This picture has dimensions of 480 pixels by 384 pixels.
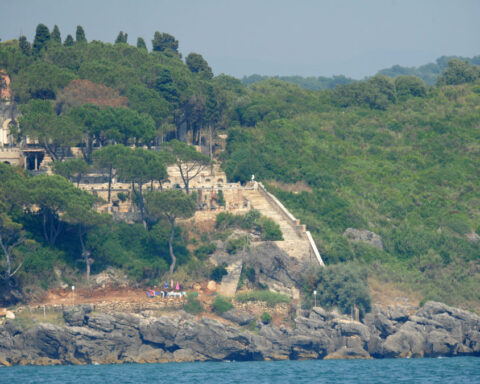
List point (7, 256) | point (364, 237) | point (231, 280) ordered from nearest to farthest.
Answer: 1. point (7, 256)
2. point (231, 280)
3. point (364, 237)

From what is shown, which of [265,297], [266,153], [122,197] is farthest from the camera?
[266,153]

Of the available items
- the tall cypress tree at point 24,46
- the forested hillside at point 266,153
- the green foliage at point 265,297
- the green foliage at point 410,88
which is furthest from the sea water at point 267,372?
the green foliage at point 410,88

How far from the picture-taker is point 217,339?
73438 mm

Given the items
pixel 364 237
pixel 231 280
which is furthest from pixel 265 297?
pixel 364 237

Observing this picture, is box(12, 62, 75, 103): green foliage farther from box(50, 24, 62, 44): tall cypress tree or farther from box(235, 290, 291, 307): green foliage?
box(235, 290, 291, 307): green foliage

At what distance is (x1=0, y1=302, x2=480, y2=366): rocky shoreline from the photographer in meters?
72.2

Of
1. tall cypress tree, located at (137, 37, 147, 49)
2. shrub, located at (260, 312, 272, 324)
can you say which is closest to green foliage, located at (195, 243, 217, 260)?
shrub, located at (260, 312, 272, 324)

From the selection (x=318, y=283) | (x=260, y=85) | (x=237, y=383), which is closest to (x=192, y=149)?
(x=318, y=283)

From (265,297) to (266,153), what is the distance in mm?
20513

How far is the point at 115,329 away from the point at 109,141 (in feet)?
82.8

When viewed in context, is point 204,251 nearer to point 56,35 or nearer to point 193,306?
point 193,306

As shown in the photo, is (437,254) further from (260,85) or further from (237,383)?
(260,85)

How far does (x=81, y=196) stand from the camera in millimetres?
80000

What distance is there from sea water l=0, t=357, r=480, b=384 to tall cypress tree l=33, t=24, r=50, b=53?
44.5 m
